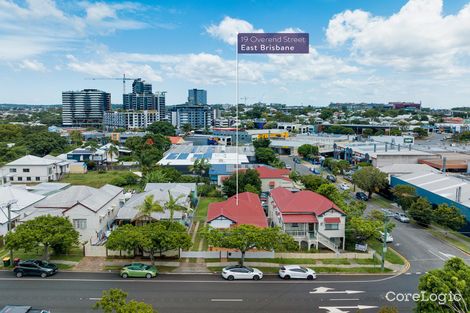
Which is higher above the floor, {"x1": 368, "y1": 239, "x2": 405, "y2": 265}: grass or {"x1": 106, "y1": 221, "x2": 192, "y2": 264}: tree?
{"x1": 106, "y1": 221, "x2": 192, "y2": 264}: tree

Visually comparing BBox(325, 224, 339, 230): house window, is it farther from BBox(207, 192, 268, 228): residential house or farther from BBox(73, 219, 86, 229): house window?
BBox(73, 219, 86, 229): house window

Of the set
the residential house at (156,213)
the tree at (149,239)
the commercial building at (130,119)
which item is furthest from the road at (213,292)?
the commercial building at (130,119)

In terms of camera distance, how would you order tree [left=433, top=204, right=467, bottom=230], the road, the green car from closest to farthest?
the road < the green car < tree [left=433, top=204, right=467, bottom=230]

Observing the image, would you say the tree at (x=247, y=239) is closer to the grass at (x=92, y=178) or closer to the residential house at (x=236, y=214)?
the residential house at (x=236, y=214)

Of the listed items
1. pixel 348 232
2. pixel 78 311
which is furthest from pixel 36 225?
pixel 348 232

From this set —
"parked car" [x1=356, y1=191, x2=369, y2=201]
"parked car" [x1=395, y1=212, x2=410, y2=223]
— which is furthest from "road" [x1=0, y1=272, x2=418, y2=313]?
"parked car" [x1=356, y1=191, x2=369, y2=201]

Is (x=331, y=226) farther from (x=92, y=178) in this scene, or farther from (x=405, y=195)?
(x=92, y=178)

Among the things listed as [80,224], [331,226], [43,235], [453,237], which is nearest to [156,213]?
[80,224]
